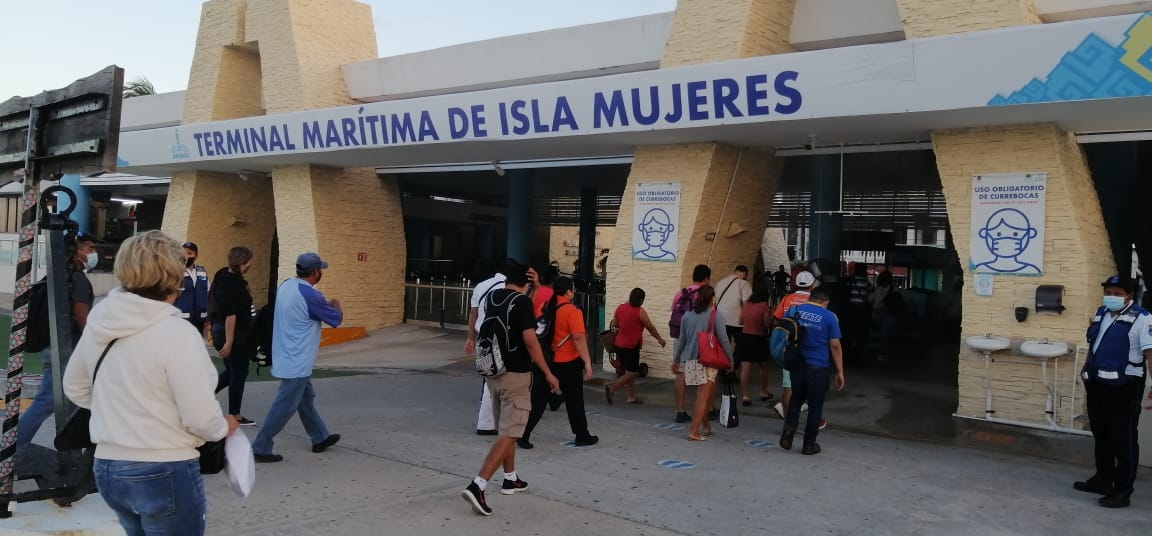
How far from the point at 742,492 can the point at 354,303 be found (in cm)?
1152

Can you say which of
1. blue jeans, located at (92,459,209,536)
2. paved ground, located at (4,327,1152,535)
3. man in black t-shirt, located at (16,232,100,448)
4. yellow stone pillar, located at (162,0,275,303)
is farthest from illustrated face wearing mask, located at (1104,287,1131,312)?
yellow stone pillar, located at (162,0,275,303)

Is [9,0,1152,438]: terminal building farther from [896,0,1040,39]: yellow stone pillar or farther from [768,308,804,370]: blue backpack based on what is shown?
[768,308,804,370]: blue backpack

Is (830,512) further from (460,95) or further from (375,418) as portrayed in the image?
(460,95)

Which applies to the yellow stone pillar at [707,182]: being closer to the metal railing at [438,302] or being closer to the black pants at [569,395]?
the black pants at [569,395]

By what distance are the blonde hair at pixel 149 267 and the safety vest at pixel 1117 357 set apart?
6.10 m

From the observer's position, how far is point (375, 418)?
880 centimetres

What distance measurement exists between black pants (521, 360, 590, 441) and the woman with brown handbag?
1030 mm

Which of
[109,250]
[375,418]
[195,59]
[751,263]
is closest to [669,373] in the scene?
[751,263]

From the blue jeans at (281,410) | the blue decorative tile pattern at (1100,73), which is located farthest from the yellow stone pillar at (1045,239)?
the blue jeans at (281,410)

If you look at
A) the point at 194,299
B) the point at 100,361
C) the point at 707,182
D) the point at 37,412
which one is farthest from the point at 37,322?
the point at 707,182

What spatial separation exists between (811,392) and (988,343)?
256 cm

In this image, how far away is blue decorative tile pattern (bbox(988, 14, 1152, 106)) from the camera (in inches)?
278

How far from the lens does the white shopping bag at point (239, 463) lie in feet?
10.5

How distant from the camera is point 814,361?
24.3ft
